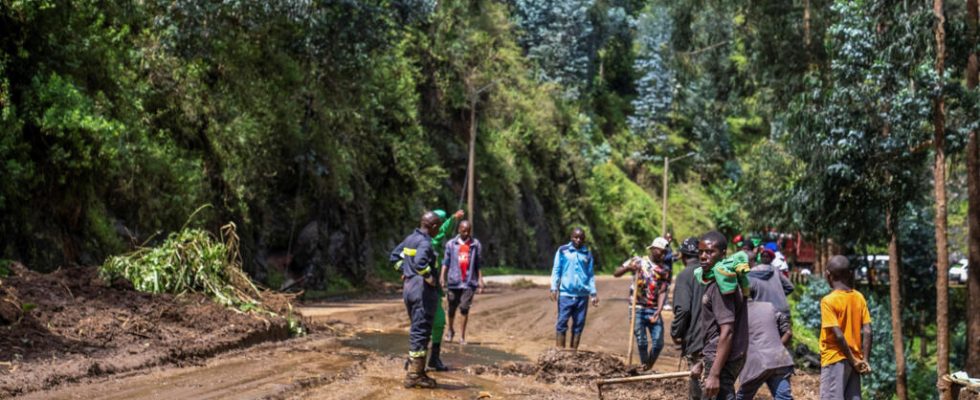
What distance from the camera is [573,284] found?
43.8 feet

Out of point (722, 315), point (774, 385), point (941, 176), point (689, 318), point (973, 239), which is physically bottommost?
point (774, 385)

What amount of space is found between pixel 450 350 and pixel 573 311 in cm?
206

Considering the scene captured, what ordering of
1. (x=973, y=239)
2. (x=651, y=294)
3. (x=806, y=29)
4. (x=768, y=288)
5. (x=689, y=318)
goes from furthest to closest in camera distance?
(x=806, y=29) → (x=973, y=239) → (x=651, y=294) → (x=768, y=288) → (x=689, y=318)

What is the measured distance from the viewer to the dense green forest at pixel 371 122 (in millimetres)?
17172

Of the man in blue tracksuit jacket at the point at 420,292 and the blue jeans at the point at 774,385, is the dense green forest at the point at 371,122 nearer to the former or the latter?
the man in blue tracksuit jacket at the point at 420,292

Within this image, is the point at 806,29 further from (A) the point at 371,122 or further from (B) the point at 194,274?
(B) the point at 194,274

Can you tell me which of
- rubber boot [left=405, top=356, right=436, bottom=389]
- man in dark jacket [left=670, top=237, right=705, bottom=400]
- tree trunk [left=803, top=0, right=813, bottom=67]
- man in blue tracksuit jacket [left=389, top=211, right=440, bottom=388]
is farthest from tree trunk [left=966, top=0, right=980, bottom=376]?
rubber boot [left=405, top=356, right=436, bottom=389]

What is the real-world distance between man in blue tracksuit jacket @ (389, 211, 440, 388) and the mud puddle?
220 centimetres

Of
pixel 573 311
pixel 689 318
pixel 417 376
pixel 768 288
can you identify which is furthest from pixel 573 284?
pixel 689 318

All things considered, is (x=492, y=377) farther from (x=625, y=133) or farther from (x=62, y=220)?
(x=625, y=133)

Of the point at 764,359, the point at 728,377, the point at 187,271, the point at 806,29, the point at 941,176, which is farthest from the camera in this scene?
the point at 806,29

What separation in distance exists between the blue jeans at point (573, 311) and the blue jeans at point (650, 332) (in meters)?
0.95

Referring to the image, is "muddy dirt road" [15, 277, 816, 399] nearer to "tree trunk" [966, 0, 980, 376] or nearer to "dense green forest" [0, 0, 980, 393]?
"dense green forest" [0, 0, 980, 393]

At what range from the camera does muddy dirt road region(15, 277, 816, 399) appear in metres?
9.81
